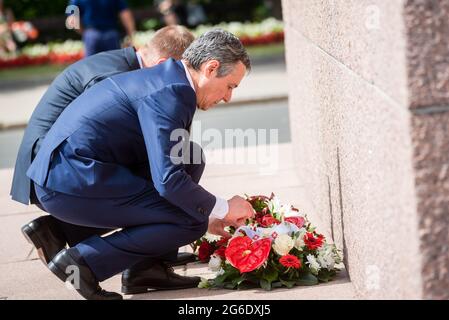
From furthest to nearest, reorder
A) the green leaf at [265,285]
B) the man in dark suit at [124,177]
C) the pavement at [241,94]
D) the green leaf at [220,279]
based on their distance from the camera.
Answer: the pavement at [241,94] < the green leaf at [220,279] < the green leaf at [265,285] < the man in dark suit at [124,177]

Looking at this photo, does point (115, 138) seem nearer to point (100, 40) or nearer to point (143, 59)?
point (143, 59)

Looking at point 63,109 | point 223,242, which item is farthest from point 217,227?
point 63,109

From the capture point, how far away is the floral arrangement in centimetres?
402

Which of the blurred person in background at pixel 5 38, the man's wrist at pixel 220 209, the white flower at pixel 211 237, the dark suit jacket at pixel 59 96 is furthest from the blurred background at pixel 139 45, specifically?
the man's wrist at pixel 220 209

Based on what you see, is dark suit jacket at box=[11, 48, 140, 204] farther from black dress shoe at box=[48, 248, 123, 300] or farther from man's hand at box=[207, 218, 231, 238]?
man's hand at box=[207, 218, 231, 238]

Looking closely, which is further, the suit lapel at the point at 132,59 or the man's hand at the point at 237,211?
the suit lapel at the point at 132,59

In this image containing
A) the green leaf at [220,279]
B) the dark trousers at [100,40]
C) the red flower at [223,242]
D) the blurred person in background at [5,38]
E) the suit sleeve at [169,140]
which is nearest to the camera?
the suit sleeve at [169,140]

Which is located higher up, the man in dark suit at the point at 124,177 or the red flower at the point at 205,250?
the man in dark suit at the point at 124,177

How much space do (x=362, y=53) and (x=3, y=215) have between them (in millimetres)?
3617

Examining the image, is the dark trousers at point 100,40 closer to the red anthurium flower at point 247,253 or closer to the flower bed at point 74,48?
the red anthurium flower at point 247,253

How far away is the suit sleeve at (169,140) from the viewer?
3.70 meters

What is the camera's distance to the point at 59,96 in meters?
4.79

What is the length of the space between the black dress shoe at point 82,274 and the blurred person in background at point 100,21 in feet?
22.8
